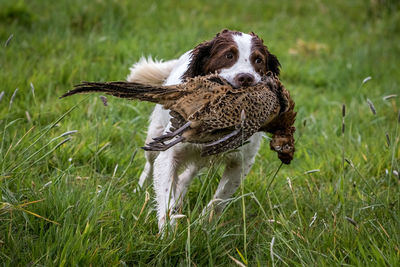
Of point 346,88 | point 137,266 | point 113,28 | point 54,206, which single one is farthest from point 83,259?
point 346,88

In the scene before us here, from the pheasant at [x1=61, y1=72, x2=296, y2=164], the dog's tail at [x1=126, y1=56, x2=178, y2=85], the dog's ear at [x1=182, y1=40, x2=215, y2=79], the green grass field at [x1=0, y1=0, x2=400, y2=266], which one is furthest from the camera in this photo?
the dog's tail at [x1=126, y1=56, x2=178, y2=85]

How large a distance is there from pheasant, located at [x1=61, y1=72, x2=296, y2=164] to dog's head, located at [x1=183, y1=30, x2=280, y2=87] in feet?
1.94

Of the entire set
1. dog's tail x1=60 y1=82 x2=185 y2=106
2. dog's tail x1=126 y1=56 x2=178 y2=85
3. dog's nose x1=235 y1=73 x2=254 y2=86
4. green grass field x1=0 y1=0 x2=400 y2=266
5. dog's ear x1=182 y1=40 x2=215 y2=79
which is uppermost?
dog's tail x1=60 y1=82 x2=185 y2=106

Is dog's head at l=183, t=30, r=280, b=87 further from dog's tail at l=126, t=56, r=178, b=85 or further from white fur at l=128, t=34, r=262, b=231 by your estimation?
dog's tail at l=126, t=56, r=178, b=85

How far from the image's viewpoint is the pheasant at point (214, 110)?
6.91 ft

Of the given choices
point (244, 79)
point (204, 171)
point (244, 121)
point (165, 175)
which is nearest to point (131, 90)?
point (244, 121)

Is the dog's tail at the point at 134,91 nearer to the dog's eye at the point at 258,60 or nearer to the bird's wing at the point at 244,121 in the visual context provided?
the bird's wing at the point at 244,121

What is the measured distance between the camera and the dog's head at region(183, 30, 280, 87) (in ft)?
9.84

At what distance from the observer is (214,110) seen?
6.98 feet

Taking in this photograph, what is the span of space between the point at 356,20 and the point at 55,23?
5111mm

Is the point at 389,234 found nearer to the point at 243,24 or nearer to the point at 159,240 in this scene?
the point at 159,240

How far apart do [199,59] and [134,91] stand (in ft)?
3.59

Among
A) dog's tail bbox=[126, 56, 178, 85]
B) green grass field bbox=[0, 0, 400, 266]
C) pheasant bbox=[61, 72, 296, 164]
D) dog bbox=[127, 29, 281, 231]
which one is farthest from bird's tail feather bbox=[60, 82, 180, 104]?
dog's tail bbox=[126, 56, 178, 85]

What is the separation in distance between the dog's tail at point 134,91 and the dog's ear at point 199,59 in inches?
35.3
